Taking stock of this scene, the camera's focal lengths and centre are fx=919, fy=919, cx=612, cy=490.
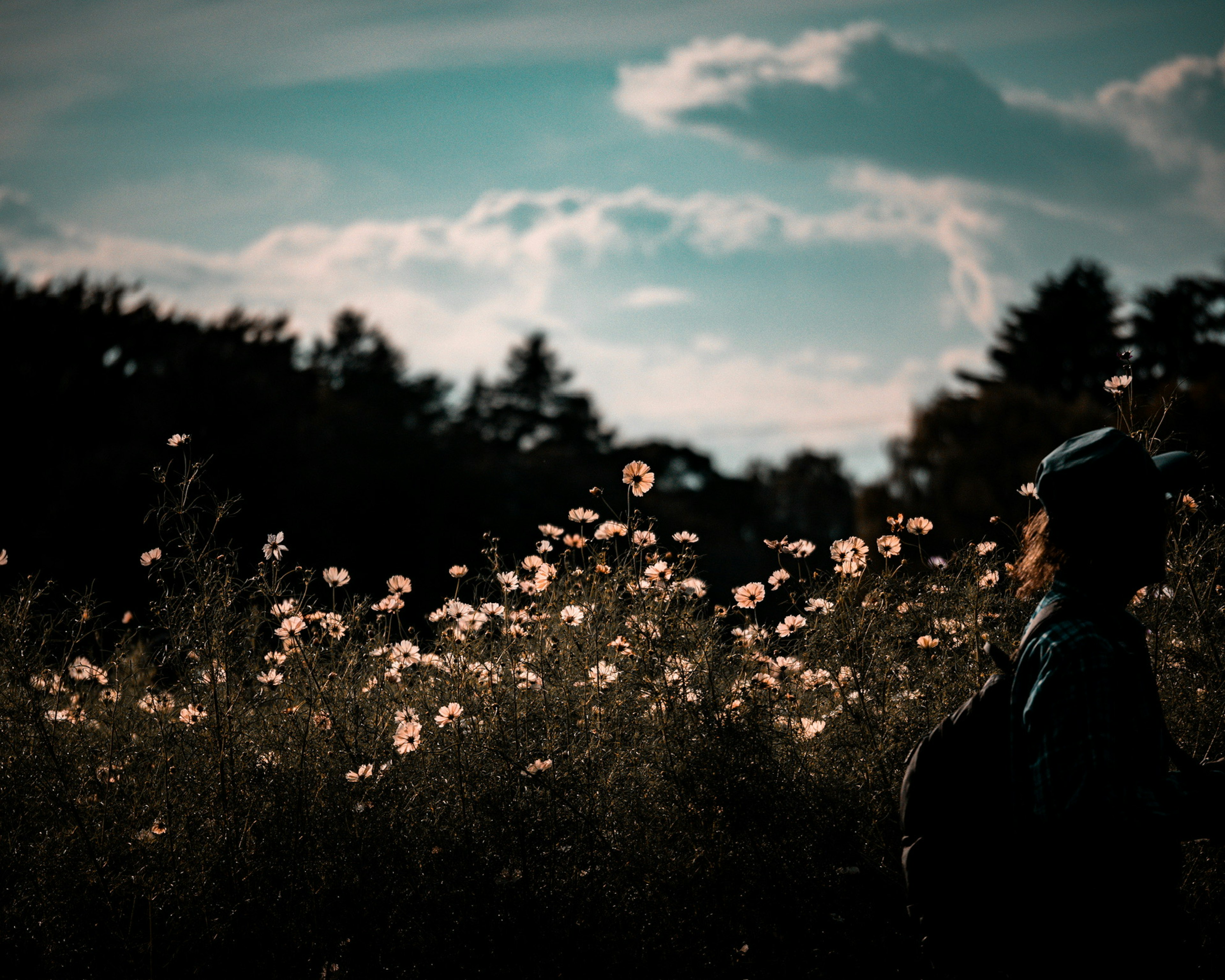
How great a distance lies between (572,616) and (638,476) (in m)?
0.55

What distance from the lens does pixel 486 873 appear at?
103 inches

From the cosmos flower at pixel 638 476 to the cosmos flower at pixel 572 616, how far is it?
46cm

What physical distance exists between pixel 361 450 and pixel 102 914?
23.6m

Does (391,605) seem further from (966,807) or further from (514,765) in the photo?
(966,807)

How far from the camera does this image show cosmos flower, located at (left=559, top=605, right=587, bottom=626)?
3229 mm

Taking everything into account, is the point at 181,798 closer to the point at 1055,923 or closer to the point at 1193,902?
the point at 1055,923

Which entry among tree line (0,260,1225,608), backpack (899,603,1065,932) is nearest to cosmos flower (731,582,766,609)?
backpack (899,603,1065,932)

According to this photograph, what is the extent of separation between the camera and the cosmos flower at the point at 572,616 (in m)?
3.23

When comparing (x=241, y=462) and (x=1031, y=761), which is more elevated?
(x=241, y=462)

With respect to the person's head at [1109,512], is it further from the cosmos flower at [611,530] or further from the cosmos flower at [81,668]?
the cosmos flower at [81,668]

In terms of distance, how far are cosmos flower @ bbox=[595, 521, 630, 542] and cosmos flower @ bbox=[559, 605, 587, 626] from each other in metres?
0.29

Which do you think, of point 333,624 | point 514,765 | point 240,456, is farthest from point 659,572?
point 240,456

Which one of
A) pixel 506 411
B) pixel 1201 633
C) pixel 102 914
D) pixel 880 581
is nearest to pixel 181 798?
pixel 102 914

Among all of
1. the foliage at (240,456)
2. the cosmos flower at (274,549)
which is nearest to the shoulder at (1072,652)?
the cosmos flower at (274,549)
